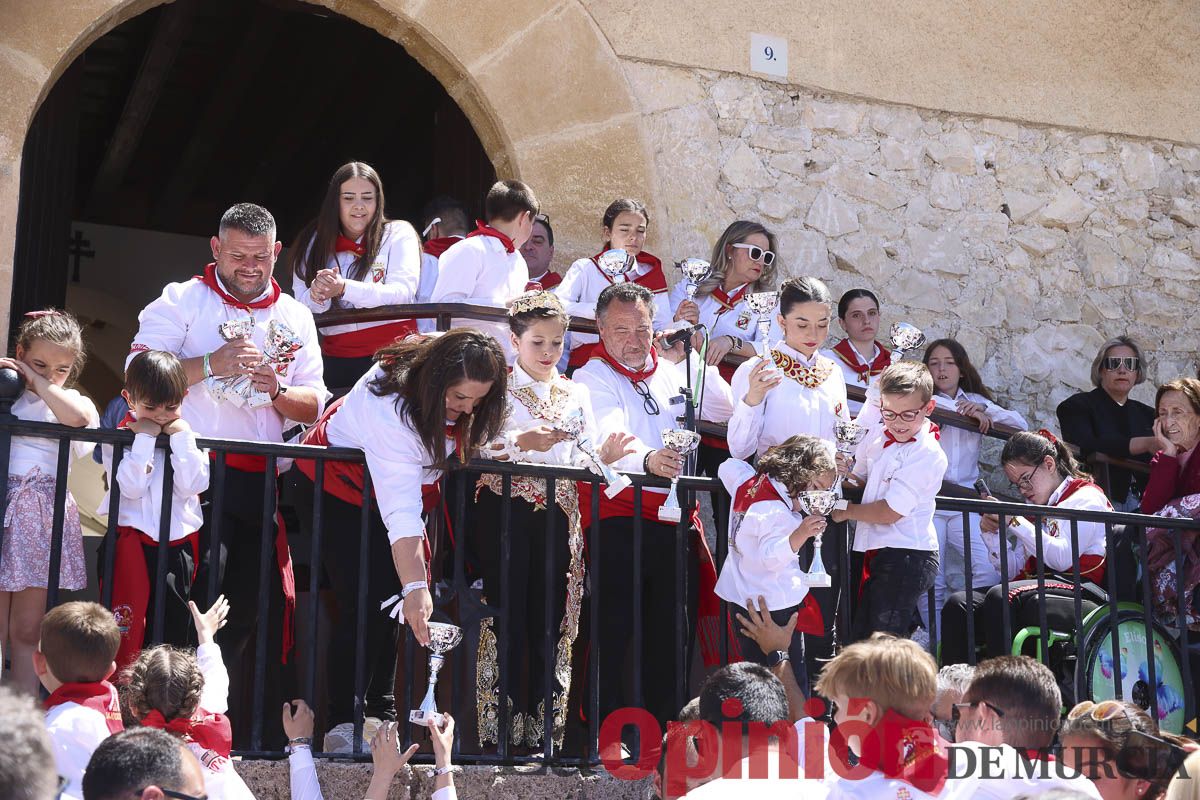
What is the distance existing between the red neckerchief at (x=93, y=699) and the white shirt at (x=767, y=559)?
1918mm

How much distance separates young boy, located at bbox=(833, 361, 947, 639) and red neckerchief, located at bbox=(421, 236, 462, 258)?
1.95 m

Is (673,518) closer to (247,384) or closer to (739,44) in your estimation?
(247,384)

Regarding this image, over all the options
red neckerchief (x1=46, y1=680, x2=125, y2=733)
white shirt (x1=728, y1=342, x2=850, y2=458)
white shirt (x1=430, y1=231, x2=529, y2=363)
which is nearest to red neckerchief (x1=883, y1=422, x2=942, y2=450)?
white shirt (x1=728, y1=342, x2=850, y2=458)

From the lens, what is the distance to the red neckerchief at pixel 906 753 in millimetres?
3186

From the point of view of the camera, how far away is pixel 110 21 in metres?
6.35

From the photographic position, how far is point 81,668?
3.71 m

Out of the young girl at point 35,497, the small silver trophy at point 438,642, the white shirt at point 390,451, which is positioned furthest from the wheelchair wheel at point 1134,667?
the young girl at point 35,497

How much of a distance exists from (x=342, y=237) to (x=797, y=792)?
3308mm

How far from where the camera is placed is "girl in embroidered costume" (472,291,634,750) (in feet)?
15.6

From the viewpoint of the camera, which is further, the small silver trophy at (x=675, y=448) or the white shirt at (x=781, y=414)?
the white shirt at (x=781, y=414)

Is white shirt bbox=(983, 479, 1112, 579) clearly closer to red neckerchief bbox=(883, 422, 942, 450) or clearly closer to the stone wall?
red neckerchief bbox=(883, 422, 942, 450)

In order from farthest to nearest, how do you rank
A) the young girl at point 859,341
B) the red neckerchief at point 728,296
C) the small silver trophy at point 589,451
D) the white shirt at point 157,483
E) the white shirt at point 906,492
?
the young girl at point 859,341
the red neckerchief at point 728,296
the white shirt at point 906,492
the small silver trophy at point 589,451
the white shirt at point 157,483

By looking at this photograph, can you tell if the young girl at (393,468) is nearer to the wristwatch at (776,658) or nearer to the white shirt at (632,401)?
the white shirt at (632,401)

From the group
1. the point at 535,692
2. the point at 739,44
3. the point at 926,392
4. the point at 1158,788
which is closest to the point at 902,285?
the point at 739,44
